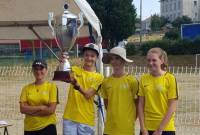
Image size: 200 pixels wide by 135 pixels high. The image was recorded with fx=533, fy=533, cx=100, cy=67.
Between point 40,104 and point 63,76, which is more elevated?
point 63,76

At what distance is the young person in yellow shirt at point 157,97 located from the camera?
5243 millimetres

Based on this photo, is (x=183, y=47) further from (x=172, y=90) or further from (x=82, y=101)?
(x=172, y=90)

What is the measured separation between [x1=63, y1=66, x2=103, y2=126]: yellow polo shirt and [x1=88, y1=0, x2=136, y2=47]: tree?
2297 inches

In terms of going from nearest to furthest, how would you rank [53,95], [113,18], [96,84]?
[96,84], [53,95], [113,18]

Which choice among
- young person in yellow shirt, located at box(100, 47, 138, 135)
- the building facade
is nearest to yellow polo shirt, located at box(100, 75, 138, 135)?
young person in yellow shirt, located at box(100, 47, 138, 135)

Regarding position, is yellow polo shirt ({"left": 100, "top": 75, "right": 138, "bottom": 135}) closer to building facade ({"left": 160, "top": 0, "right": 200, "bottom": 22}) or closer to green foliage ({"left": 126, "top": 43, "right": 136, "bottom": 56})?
green foliage ({"left": 126, "top": 43, "right": 136, "bottom": 56})

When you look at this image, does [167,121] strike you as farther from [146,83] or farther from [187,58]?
[187,58]

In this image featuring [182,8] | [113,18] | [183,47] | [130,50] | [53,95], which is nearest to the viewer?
[53,95]

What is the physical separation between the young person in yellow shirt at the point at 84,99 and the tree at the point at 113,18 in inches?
2297

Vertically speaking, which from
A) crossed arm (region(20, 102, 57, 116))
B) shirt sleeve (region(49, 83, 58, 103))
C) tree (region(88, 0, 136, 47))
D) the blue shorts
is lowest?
the blue shorts

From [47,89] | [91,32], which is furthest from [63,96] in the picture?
[47,89]

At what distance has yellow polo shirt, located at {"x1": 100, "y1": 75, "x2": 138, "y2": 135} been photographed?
215 inches

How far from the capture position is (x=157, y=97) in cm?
529

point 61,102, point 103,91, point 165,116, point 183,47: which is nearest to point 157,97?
point 165,116
